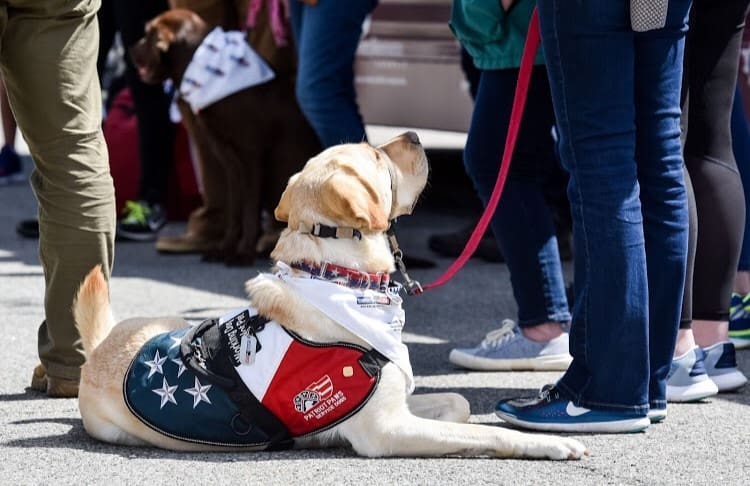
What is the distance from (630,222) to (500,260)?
304 centimetres

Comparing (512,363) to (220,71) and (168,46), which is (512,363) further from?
(168,46)

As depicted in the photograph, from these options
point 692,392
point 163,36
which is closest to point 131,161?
point 163,36

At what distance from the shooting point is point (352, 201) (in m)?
2.94

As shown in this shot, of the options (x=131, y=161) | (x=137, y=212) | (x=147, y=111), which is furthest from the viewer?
(x=131, y=161)

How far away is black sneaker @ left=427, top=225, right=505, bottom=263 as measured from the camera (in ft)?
20.0

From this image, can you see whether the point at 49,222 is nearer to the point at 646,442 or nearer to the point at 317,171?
the point at 317,171

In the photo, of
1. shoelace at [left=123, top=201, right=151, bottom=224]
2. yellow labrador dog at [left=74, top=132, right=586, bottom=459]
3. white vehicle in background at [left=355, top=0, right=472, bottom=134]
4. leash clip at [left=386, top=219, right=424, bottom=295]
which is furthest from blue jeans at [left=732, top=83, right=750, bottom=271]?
shoelace at [left=123, top=201, right=151, bottom=224]

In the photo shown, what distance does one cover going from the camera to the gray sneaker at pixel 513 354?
13.0 feet

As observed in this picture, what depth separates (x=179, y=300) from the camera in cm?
522

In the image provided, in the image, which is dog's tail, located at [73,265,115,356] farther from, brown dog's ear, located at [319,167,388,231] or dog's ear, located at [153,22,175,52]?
dog's ear, located at [153,22,175,52]

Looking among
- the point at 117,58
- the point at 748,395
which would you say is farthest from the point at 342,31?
the point at 117,58

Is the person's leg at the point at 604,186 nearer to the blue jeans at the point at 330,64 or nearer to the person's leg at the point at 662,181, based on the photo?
the person's leg at the point at 662,181

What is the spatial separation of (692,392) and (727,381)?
20 centimetres

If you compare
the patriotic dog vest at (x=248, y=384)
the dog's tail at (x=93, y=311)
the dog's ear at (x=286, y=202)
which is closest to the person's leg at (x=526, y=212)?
the dog's ear at (x=286, y=202)
